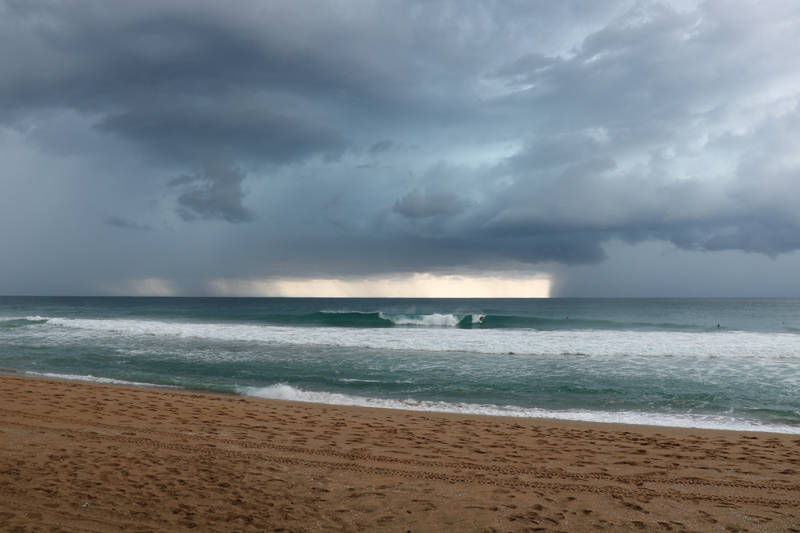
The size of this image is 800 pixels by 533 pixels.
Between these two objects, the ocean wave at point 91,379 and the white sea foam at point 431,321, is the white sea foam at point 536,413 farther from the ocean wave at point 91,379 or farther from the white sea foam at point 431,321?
the white sea foam at point 431,321

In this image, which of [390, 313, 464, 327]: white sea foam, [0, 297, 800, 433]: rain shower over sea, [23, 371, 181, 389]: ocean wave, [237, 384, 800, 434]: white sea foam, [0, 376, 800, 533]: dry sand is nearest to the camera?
[0, 376, 800, 533]: dry sand

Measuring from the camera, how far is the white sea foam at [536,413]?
28.9ft

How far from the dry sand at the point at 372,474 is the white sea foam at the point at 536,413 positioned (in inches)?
38.4

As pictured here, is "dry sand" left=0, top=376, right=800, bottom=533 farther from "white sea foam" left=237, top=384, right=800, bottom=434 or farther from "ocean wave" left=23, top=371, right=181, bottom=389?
"ocean wave" left=23, top=371, right=181, bottom=389

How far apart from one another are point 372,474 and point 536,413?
560 cm

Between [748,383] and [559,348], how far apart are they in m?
7.18

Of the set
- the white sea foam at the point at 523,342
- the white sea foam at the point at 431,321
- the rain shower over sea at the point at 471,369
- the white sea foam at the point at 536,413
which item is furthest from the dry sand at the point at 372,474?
the white sea foam at the point at 431,321

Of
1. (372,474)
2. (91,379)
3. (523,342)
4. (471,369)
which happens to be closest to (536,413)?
(471,369)

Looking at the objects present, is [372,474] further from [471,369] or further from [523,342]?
[523,342]

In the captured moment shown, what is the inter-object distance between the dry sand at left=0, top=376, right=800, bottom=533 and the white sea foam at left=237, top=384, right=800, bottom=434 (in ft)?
3.20

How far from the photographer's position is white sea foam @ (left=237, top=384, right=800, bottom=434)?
28.9 ft

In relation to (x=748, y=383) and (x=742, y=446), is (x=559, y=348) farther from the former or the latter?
(x=742, y=446)

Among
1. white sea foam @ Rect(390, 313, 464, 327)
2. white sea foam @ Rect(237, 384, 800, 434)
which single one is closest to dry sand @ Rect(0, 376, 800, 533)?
white sea foam @ Rect(237, 384, 800, 434)

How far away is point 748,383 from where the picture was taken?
12672 millimetres
